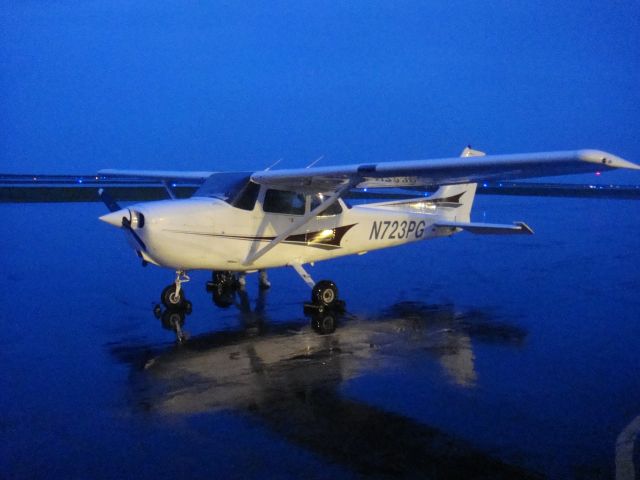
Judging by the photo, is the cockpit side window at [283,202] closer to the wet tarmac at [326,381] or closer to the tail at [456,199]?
the wet tarmac at [326,381]

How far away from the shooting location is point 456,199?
1342cm

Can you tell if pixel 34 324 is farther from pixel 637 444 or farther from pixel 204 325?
pixel 637 444

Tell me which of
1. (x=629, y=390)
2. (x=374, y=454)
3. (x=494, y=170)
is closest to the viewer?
(x=374, y=454)

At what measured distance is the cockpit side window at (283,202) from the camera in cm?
1009

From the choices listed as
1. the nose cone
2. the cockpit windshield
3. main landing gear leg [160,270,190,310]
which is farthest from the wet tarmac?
the cockpit windshield

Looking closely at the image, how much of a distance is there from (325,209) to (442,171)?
8.32ft

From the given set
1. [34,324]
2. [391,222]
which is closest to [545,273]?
[391,222]

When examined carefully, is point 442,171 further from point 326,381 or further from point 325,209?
point 326,381

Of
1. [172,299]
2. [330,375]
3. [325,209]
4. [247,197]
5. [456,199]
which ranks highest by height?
[247,197]

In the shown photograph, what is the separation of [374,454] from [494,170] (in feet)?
14.5

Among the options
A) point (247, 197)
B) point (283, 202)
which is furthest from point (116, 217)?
point (283, 202)

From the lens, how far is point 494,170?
797cm

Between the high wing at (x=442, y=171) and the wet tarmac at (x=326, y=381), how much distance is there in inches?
79.2

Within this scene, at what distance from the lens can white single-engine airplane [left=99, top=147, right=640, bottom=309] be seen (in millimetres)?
8578
